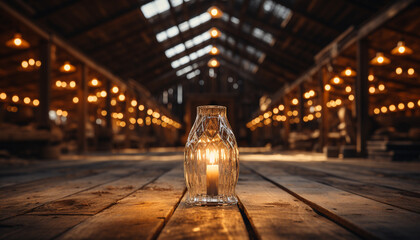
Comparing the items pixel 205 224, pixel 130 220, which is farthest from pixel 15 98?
pixel 205 224

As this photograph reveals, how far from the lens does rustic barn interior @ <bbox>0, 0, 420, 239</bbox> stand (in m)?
0.99

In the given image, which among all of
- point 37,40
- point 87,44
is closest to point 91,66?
point 87,44

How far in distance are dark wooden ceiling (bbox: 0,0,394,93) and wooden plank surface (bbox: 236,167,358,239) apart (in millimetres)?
7821

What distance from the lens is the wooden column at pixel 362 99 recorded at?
7.50 m

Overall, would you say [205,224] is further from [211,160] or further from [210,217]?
[211,160]

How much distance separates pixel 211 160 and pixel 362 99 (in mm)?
7443

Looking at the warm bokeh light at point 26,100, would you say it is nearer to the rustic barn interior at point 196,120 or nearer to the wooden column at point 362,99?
the rustic barn interior at point 196,120

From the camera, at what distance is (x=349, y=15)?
984 cm

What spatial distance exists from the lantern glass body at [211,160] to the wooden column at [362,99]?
7068 millimetres

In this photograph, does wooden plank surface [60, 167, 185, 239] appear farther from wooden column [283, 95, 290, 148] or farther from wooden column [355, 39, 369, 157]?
wooden column [283, 95, 290, 148]

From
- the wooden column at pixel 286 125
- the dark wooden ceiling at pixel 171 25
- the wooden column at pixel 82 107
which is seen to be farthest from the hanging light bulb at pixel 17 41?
the wooden column at pixel 286 125

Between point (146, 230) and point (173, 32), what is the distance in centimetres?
1644

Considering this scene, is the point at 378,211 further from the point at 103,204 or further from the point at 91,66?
the point at 91,66

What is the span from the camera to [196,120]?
1354 millimetres
